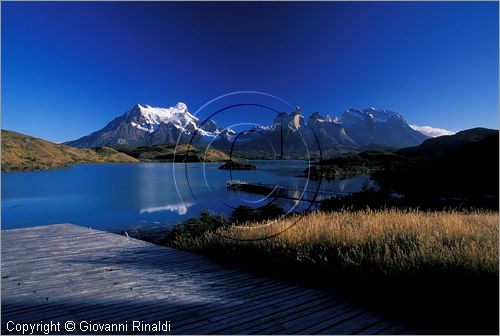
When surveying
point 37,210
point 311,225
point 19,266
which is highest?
point 311,225

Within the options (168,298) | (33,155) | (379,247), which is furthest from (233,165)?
(33,155)

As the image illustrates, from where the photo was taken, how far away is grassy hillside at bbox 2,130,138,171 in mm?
132475

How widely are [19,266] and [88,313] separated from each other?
3.91 m

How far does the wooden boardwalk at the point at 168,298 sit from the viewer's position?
4.20 metres

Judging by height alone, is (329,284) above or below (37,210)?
above

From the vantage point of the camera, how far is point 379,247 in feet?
19.2

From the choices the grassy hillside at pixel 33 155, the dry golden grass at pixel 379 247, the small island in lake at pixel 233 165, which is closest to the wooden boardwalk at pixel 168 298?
the dry golden grass at pixel 379 247

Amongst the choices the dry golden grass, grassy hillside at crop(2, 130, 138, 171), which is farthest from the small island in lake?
grassy hillside at crop(2, 130, 138, 171)

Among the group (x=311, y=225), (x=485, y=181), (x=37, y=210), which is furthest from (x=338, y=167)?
(x=311, y=225)

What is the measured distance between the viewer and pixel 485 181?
4412cm

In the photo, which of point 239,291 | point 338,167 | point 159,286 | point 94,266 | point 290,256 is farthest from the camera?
point 338,167

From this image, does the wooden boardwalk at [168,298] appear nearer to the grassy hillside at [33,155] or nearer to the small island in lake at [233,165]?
the small island in lake at [233,165]

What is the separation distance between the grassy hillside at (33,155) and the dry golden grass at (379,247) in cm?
14278

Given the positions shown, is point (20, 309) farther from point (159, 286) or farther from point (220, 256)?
point (220, 256)
